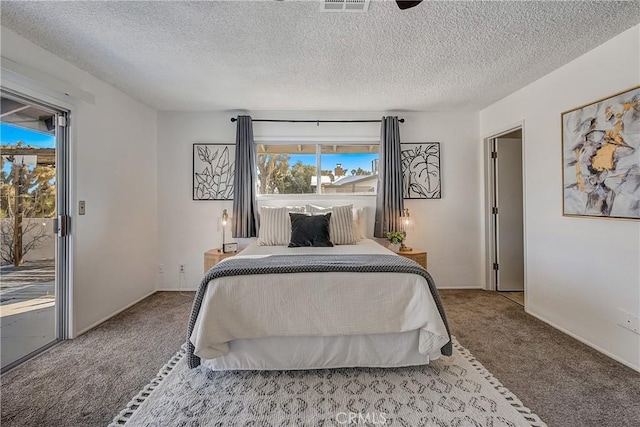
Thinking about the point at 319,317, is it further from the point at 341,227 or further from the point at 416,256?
the point at 416,256

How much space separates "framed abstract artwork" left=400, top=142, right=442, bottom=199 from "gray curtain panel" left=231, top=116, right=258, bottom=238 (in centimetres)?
204

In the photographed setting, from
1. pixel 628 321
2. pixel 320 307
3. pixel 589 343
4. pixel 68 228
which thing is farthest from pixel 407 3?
pixel 68 228

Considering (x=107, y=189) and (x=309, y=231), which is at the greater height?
(x=107, y=189)

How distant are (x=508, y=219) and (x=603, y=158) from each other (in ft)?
5.40

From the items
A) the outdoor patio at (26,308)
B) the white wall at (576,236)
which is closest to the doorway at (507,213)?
the white wall at (576,236)

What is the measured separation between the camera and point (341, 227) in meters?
3.26

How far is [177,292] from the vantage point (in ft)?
12.4

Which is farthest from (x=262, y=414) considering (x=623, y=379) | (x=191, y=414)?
(x=623, y=379)

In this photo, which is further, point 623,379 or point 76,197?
point 76,197

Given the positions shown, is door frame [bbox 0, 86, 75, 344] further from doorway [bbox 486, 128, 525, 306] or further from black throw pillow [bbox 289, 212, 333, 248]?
doorway [bbox 486, 128, 525, 306]

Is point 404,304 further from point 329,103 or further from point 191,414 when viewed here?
point 329,103

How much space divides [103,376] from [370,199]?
3.23 metres

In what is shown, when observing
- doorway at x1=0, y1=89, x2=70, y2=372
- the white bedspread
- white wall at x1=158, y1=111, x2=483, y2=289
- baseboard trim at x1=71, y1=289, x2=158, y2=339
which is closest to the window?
white wall at x1=158, y1=111, x2=483, y2=289

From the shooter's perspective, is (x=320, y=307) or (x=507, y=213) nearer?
(x=320, y=307)
